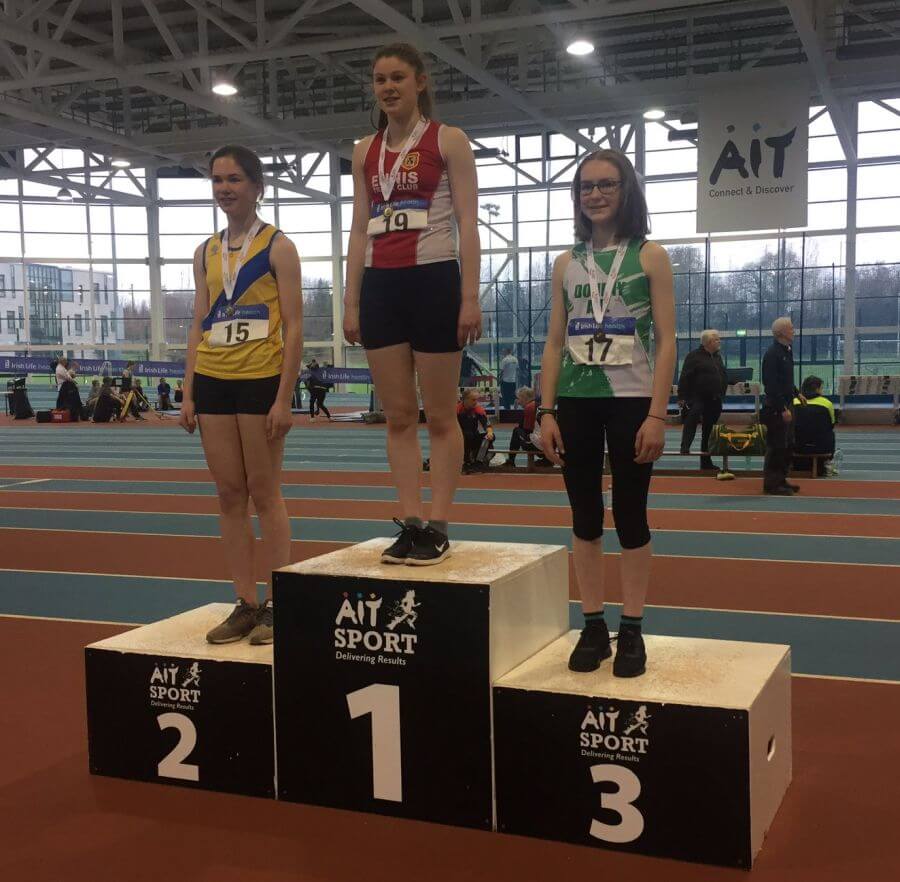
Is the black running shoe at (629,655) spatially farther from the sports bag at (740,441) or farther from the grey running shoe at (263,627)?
the sports bag at (740,441)

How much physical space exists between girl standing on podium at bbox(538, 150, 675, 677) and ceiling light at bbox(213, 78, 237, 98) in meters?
13.4

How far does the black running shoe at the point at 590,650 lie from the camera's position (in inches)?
114

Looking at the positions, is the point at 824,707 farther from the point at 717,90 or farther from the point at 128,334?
the point at 128,334

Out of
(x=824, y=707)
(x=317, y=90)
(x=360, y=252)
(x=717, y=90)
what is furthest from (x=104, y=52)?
(x=824, y=707)

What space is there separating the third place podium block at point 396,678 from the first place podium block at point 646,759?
108 mm

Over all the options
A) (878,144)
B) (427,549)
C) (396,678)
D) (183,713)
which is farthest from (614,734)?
(878,144)

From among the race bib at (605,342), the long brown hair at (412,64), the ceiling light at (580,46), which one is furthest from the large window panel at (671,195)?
the race bib at (605,342)

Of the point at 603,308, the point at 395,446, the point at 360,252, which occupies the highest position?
the point at 360,252

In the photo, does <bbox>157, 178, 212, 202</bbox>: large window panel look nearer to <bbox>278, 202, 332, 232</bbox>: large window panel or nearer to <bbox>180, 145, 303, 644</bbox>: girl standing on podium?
<bbox>278, 202, 332, 232</bbox>: large window panel

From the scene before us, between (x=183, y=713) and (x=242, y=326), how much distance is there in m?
1.25

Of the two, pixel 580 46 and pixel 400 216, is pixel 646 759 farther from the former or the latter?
pixel 580 46

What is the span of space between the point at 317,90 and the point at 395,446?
1859cm

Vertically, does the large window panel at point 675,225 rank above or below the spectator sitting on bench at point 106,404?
above

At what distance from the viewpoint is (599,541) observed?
10.2 feet
